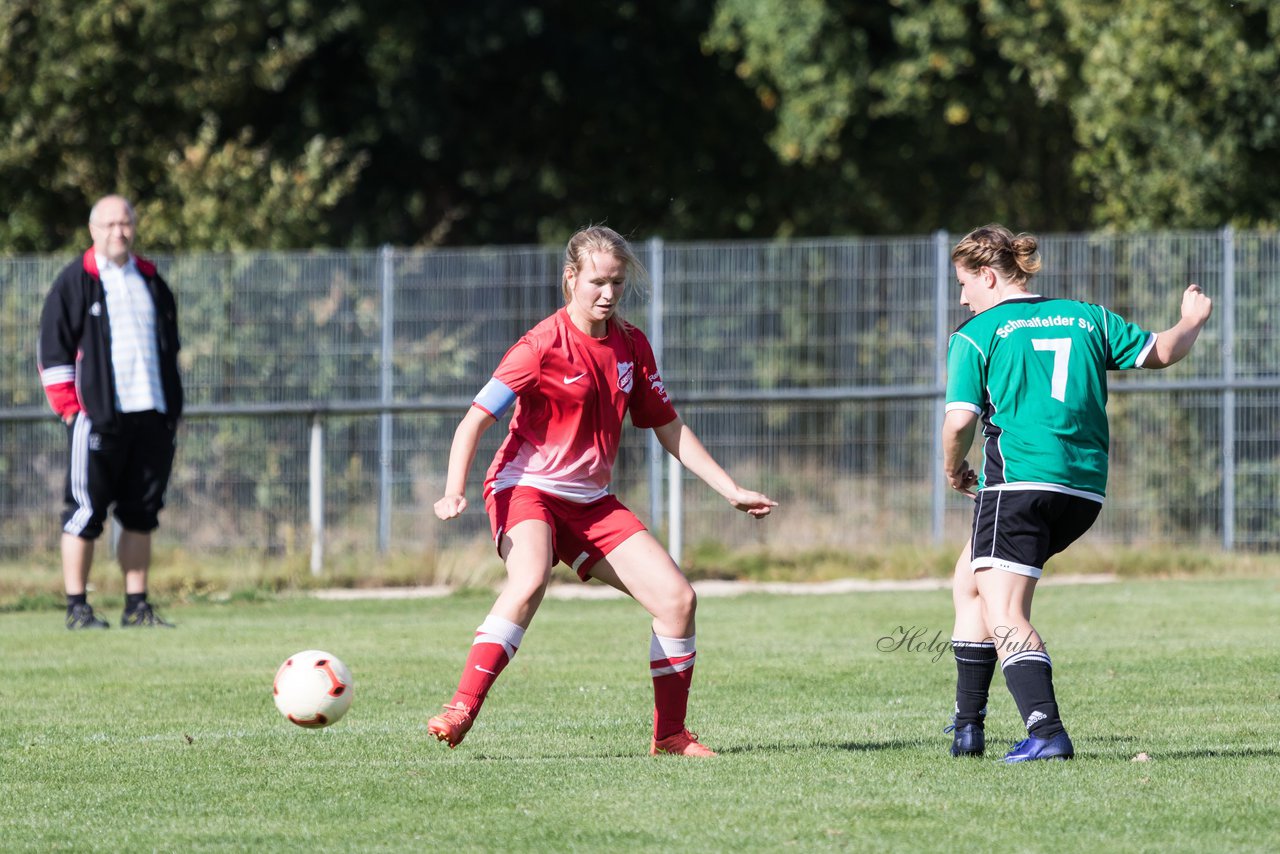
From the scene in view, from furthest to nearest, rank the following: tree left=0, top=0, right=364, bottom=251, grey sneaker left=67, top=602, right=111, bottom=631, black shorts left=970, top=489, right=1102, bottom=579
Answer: tree left=0, top=0, right=364, bottom=251 → grey sneaker left=67, top=602, right=111, bottom=631 → black shorts left=970, top=489, right=1102, bottom=579

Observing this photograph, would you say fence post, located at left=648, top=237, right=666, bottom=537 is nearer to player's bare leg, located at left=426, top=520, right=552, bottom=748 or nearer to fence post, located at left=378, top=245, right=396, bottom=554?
fence post, located at left=378, top=245, right=396, bottom=554

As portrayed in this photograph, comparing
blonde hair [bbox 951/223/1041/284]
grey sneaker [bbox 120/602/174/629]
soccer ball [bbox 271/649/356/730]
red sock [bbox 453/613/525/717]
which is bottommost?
grey sneaker [bbox 120/602/174/629]

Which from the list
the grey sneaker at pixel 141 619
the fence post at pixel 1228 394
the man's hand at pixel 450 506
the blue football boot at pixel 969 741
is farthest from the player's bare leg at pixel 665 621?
the fence post at pixel 1228 394

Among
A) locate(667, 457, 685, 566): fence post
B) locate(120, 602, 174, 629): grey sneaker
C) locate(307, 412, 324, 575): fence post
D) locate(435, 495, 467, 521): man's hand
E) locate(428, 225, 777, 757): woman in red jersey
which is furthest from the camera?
locate(667, 457, 685, 566): fence post

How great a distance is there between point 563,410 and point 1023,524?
64.7 inches

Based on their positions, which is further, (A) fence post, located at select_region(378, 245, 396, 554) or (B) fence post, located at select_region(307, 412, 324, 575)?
(A) fence post, located at select_region(378, 245, 396, 554)

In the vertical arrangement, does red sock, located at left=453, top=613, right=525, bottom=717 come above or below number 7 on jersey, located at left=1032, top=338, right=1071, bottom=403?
below

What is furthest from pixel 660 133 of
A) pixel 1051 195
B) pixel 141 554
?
pixel 141 554

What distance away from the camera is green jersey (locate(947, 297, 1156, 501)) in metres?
6.07

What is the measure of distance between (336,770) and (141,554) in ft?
17.7

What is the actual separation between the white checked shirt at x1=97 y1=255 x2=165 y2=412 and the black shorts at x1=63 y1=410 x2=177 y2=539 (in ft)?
0.32

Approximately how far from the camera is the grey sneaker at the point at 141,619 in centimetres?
1127

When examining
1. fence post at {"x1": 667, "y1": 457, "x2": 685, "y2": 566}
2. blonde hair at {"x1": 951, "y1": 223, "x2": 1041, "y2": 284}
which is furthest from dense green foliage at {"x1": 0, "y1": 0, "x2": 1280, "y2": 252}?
blonde hair at {"x1": 951, "y1": 223, "x2": 1041, "y2": 284}

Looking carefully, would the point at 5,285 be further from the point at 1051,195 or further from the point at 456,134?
the point at 1051,195
